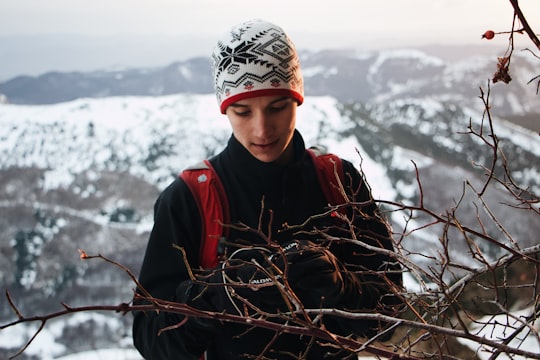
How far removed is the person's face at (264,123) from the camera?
6.54 feet

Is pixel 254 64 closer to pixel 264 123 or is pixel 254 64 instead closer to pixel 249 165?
pixel 264 123

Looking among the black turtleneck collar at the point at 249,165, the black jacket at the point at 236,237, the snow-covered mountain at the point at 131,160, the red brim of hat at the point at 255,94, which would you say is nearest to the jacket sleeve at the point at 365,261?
the black jacket at the point at 236,237

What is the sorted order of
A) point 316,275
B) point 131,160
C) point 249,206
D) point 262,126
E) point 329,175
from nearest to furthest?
point 316,275 < point 262,126 < point 249,206 < point 329,175 < point 131,160

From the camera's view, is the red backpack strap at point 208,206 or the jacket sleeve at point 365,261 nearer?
the jacket sleeve at point 365,261

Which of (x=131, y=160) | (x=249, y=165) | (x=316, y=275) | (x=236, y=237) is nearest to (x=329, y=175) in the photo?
(x=249, y=165)

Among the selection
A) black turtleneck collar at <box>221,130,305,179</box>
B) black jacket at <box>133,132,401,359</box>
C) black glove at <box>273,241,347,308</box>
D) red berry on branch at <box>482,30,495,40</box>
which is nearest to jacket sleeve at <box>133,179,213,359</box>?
black jacket at <box>133,132,401,359</box>

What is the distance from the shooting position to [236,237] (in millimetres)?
2064

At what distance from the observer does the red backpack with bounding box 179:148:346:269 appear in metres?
1.95

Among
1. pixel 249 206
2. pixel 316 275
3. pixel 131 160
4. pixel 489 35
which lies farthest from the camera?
pixel 131 160

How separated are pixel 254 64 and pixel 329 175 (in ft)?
2.08

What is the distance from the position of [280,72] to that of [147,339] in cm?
128

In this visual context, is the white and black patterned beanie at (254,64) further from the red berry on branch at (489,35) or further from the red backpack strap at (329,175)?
the red berry on branch at (489,35)

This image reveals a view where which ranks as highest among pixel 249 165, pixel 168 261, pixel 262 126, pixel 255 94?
pixel 255 94

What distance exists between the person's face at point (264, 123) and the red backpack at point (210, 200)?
0.73 feet
